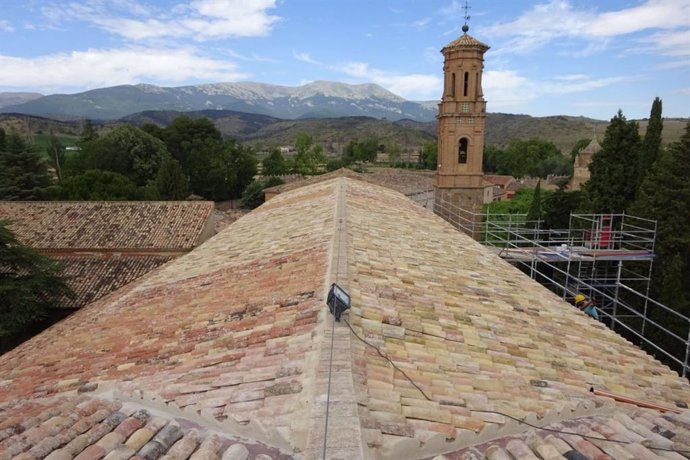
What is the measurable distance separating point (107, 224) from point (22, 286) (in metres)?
6.12

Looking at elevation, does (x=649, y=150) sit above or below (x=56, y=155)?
above

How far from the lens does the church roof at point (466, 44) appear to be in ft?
59.8

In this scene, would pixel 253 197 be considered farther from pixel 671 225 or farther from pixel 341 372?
pixel 341 372

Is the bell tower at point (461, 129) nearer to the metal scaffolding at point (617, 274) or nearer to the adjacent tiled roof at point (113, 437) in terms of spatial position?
the metal scaffolding at point (617, 274)

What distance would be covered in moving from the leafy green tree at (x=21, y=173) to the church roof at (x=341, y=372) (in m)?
28.3

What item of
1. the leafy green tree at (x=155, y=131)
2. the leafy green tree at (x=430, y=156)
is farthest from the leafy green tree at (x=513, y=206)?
the leafy green tree at (x=155, y=131)

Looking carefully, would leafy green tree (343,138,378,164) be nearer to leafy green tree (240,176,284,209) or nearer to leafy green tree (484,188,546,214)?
leafy green tree (484,188,546,214)

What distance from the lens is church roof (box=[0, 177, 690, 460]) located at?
2.81 metres

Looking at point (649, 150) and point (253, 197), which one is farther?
point (253, 197)

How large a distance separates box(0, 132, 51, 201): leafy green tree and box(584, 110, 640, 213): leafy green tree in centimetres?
3344

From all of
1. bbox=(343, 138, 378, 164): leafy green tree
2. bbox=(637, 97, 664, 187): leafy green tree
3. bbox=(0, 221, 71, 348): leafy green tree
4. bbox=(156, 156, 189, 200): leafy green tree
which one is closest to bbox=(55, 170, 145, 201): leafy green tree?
bbox=(156, 156, 189, 200): leafy green tree

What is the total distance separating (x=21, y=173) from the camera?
30.3 metres

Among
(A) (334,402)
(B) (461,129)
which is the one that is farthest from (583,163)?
(A) (334,402)

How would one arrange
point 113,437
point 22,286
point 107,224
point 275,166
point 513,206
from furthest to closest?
1. point 275,166
2. point 513,206
3. point 107,224
4. point 22,286
5. point 113,437
